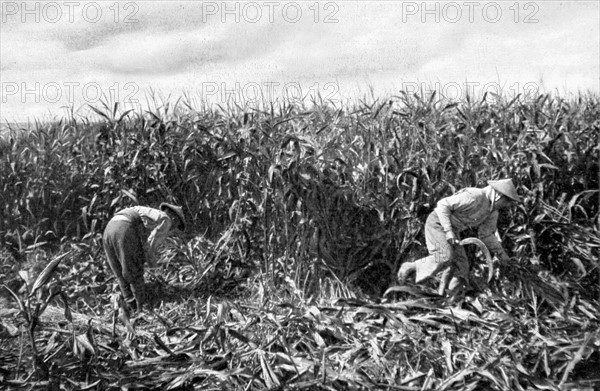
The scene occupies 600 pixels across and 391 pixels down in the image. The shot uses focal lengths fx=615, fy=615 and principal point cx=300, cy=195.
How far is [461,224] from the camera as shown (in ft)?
15.1

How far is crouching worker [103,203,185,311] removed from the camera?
16.4ft

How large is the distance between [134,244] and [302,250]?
1.41 meters

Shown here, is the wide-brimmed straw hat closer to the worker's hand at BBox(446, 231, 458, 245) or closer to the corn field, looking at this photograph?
the corn field

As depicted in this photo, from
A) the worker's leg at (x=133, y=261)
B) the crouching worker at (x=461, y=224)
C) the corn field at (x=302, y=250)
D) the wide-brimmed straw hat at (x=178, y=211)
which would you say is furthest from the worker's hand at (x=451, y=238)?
the worker's leg at (x=133, y=261)

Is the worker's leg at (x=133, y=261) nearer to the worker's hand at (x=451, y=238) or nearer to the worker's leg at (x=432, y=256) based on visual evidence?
the worker's leg at (x=432, y=256)

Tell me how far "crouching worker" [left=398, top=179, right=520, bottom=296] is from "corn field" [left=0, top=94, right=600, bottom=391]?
204 mm

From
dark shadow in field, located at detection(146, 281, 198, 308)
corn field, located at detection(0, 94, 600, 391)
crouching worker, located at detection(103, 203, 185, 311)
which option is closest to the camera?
corn field, located at detection(0, 94, 600, 391)

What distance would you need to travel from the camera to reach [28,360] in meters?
3.43

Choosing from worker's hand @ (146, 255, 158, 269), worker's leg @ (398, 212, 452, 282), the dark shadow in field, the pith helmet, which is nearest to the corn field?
the dark shadow in field

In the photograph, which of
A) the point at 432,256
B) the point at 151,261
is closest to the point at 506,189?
the point at 432,256

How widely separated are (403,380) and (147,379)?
1494 mm

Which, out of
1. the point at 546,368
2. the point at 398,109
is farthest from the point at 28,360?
the point at 398,109

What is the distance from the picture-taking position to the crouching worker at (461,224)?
14.7 feet

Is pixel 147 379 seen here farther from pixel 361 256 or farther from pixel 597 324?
pixel 597 324
